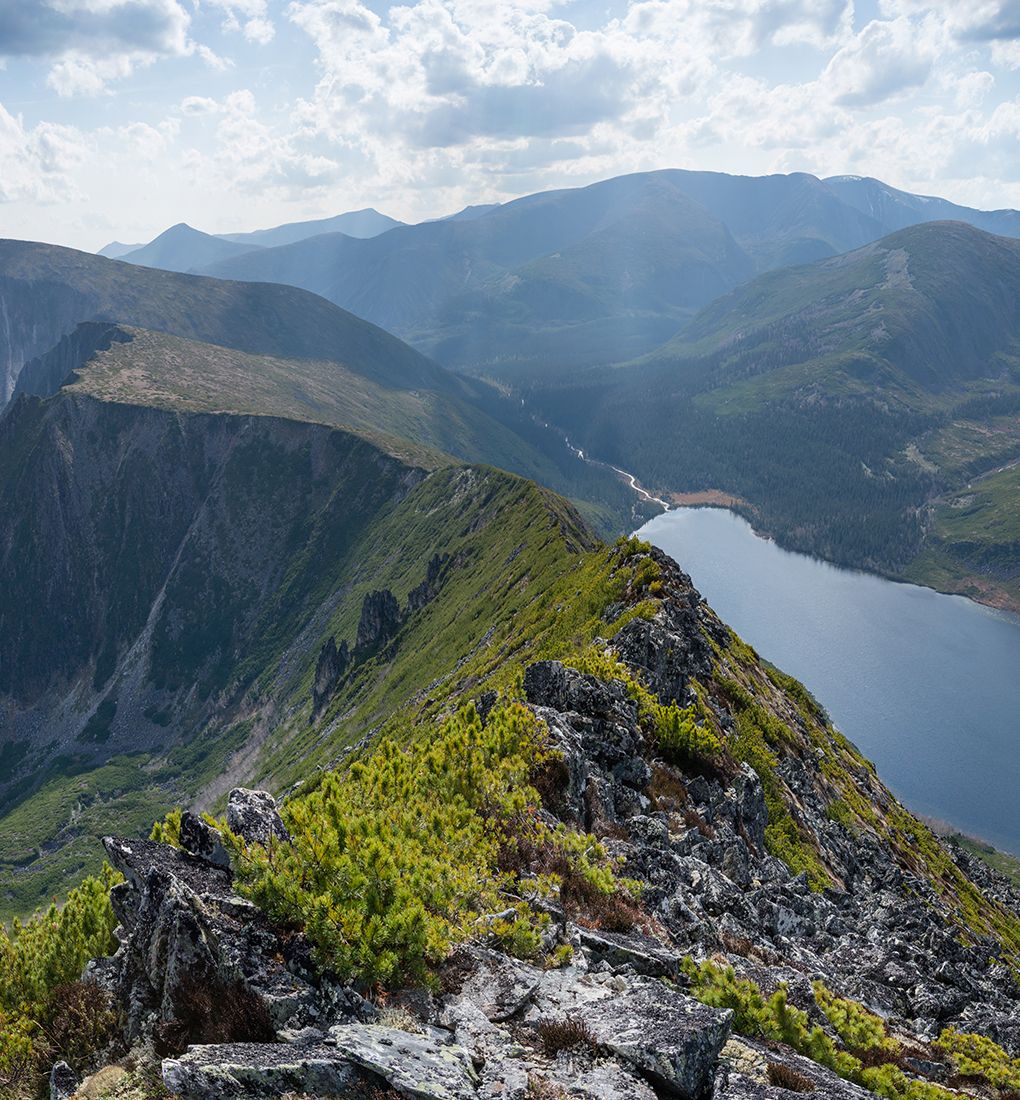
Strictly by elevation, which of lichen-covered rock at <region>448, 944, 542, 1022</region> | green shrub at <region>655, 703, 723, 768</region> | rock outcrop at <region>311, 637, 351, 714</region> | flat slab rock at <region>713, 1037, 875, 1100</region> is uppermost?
green shrub at <region>655, 703, 723, 768</region>

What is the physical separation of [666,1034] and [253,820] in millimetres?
9799

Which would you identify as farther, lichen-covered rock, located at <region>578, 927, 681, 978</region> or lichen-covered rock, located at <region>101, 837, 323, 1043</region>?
lichen-covered rock, located at <region>578, 927, 681, 978</region>

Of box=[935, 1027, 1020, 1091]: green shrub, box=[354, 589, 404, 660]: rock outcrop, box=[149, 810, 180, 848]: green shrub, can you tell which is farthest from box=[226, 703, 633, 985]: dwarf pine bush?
box=[354, 589, 404, 660]: rock outcrop

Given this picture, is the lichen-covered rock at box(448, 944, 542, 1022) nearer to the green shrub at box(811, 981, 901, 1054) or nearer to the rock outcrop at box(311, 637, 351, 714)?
the green shrub at box(811, 981, 901, 1054)

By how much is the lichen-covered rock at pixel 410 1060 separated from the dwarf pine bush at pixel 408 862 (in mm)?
1202

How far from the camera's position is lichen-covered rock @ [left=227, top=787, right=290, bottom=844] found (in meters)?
17.1

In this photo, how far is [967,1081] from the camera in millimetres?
20125

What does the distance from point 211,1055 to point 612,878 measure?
11.2 meters

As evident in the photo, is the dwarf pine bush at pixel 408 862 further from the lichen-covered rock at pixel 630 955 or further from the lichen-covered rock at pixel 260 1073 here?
the lichen-covered rock at pixel 260 1073

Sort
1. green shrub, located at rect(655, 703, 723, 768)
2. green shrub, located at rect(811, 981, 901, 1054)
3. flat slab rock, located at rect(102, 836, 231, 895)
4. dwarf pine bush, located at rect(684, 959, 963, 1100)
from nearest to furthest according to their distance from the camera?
flat slab rock, located at rect(102, 836, 231, 895) < dwarf pine bush, located at rect(684, 959, 963, 1100) < green shrub, located at rect(811, 981, 901, 1054) < green shrub, located at rect(655, 703, 723, 768)

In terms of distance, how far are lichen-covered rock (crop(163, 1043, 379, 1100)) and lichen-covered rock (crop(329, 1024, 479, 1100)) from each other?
252mm

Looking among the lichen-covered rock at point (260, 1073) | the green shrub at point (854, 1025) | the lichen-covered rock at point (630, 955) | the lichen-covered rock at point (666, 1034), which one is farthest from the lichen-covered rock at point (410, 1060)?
the green shrub at point (854, 1025)

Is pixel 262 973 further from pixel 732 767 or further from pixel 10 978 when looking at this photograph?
pixel 732 767

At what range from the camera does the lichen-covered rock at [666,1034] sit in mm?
13125
